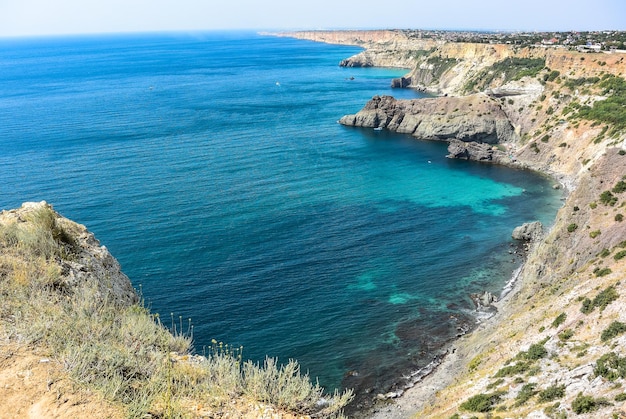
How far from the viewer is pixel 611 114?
81625mm

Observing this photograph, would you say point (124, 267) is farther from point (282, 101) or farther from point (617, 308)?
point (282, 101)

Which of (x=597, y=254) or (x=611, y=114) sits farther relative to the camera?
(x=611, y=114)

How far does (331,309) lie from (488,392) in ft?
65.0

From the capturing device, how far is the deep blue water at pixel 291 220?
4338 cm

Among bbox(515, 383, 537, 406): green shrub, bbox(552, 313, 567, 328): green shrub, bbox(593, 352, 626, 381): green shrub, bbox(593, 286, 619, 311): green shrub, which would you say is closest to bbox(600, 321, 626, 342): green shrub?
bbox(593, 286, 619, 311): green shrub

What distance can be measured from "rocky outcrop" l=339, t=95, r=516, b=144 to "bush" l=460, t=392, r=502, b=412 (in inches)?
3479

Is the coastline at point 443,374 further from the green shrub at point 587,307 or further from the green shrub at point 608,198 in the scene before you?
the green shrub at point 608,198

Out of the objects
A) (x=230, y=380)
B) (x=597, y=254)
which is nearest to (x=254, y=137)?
(x=597, y=254)

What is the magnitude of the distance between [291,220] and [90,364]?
4957 cm

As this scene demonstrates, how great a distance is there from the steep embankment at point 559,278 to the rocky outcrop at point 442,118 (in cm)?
39

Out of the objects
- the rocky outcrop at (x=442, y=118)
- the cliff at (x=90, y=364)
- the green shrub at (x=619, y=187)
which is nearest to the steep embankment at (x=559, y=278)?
the green shrub at (x=619, y=187)

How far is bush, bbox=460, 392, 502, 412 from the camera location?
2638 cm

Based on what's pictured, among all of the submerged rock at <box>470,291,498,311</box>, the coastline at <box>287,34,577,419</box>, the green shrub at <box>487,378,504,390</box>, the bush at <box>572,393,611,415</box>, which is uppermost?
the bush at <box>572,393,611,415</box>

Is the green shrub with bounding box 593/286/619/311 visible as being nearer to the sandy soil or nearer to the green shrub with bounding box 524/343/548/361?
the green shrub with bounding box 524/343/548/361
